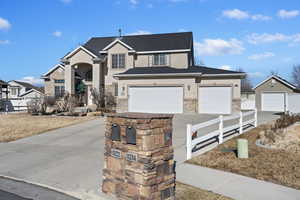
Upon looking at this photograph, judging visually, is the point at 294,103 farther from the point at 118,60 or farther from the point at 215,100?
the point at 118,60

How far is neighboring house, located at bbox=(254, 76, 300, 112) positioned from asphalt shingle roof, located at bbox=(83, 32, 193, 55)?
35.6 ft

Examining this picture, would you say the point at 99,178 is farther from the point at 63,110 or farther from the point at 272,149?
the point at 63,110

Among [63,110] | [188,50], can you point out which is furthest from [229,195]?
[188,50]

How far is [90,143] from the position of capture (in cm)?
1000

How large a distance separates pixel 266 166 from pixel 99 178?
439 centimetres

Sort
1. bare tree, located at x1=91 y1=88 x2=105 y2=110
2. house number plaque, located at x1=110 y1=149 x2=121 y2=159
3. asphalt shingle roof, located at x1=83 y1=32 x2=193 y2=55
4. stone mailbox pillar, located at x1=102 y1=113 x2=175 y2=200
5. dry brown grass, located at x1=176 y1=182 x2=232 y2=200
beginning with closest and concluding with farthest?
stone mailbox pillar, located at x1=102 y1=113 x2=175 y2=200, house number plaque, located at x1=110 y1=149 x2=121 y2=159, dry brown grass, located at x1=176 y1=182 x2=232 y2=200, bare tree, located at x1=91 y1=88 x2=105 y2=110, asphalt shingle roof, located at x1=83 y1=32 x2=193 y2=55

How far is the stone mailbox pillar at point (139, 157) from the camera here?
4.17 m

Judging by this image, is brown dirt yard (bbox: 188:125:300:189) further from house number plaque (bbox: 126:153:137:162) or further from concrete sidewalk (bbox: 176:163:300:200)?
house number plaque (bbox: 126:153:137:162)

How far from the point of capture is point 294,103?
71.4 ft

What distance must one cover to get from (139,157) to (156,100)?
16.8 m

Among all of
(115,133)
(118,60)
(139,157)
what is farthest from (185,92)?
(139,157)

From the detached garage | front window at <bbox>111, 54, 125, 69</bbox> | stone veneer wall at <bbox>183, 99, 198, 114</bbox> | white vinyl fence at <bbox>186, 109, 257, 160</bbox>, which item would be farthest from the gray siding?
white vinyl fence at <bbox>186, 109, 257, 160</bbox>

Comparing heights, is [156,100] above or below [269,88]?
below

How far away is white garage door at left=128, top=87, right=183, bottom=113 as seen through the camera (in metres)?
20.5
